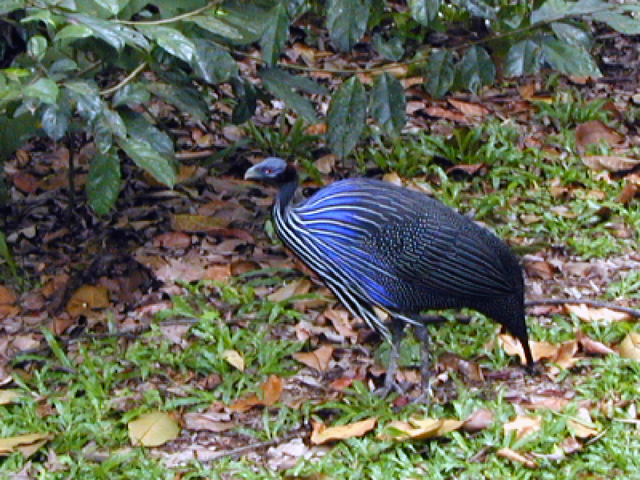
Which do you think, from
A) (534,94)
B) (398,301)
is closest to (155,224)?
(398,301)

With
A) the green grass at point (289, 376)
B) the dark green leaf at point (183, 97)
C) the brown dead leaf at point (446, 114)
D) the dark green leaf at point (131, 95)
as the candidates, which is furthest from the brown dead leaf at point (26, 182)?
the brown dead leaf at point (446, 114)

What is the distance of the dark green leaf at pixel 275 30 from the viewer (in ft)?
15.4

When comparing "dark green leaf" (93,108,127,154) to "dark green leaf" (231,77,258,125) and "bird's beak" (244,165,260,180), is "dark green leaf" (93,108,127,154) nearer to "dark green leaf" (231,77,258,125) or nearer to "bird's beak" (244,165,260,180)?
"bird's beak" (244,165,260,180)

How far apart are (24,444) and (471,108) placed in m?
4.01

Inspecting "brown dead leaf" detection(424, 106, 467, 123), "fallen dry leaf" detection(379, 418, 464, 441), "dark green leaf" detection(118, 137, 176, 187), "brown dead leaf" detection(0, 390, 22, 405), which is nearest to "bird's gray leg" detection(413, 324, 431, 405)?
"fallen dry leaf" detection(379, 418, 464, 441)

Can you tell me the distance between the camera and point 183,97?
495 centimetres

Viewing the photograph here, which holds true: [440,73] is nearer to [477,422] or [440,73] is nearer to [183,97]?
[183,97]

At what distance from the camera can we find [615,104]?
7398 millimetres

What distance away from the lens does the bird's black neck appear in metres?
4.48

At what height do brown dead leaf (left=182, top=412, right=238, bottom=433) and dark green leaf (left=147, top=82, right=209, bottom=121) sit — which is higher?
dark green leaf (left=147, top=82, right=209, bottom=121)

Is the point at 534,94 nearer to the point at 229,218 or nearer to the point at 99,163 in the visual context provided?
the point at 229,218

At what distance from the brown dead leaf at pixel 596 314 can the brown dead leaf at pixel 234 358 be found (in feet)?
5.00

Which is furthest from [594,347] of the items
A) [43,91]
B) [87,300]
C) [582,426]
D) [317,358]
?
[43,91]

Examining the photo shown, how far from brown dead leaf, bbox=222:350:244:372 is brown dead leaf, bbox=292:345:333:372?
248mm
